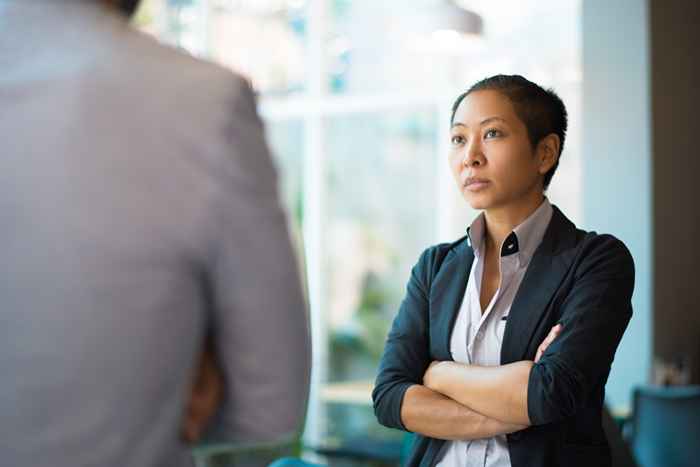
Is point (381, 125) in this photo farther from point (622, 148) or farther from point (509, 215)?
point (509, 215)

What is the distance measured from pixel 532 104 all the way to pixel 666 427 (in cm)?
308

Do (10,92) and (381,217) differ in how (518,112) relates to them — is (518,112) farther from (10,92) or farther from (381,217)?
(381,217)

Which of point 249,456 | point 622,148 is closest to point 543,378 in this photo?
point 622,148

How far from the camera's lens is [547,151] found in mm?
2178

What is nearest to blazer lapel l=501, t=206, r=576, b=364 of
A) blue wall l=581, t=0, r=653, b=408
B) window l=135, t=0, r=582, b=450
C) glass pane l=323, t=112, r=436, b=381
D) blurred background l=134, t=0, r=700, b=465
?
blue wall l=581, t=0, r=653, b=408

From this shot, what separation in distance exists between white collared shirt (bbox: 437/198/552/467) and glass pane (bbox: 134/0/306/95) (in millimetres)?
6112

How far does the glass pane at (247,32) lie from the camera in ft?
26.6

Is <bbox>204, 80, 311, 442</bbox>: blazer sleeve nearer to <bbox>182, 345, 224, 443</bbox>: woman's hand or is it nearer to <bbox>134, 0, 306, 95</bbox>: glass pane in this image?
<bbox>182, 345, 224, 443</bbox>: woman's hand

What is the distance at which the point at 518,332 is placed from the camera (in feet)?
6.59

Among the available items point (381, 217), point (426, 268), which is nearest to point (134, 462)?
point (426, 268)

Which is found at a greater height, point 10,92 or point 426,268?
point 10,92

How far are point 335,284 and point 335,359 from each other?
640mm

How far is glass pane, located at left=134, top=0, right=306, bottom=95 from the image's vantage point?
8.09 m

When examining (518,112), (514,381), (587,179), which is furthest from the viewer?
(587,179)
